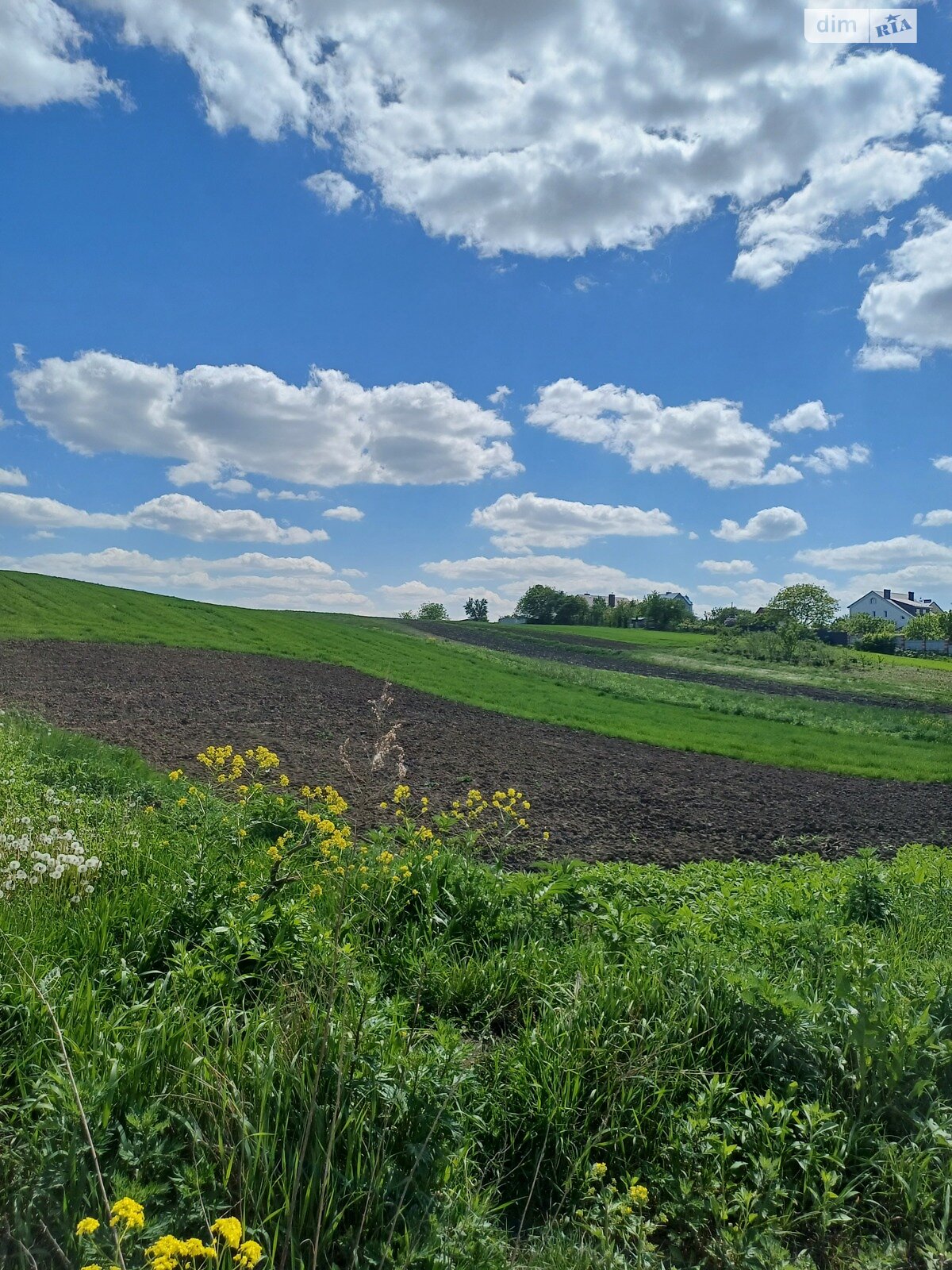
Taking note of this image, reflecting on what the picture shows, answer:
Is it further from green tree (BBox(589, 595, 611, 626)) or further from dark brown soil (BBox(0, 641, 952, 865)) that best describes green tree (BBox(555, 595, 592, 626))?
dark brown soil (BBox(0, 641, 952, 865))

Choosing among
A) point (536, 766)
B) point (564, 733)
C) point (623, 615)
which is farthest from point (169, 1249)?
point (623, 615)

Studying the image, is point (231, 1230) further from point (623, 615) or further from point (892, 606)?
point (892, 606)

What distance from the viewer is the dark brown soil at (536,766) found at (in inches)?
397

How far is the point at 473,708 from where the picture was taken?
69.3 feet

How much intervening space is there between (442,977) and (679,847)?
19.1 feet

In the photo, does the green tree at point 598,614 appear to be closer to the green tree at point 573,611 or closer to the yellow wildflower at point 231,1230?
the green tree at point 573,611

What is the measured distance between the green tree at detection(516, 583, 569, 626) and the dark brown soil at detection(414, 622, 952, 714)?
108ft

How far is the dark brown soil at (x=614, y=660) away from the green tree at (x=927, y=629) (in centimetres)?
4056

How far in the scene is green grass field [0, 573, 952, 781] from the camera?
18.9 m

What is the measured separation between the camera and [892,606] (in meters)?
122

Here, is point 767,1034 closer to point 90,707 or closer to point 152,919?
point 152,919

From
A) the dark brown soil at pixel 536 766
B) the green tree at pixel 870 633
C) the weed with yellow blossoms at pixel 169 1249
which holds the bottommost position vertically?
the dark brown soil at pixel 536 766

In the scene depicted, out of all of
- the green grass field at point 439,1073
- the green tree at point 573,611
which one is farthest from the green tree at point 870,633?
the green grass field at point 439,1073

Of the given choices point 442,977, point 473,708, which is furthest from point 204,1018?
point 473,708
